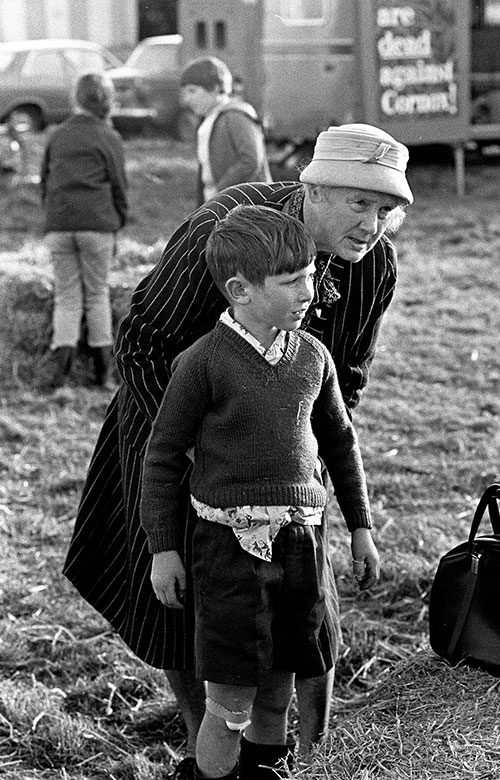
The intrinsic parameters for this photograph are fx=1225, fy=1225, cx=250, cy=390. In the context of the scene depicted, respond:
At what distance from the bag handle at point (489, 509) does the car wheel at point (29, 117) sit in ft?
53.0

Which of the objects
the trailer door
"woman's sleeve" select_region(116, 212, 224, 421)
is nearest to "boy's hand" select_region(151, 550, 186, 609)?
"woman's sleeve" select_region(116, 212, 224, 421)

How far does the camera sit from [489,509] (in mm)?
2990

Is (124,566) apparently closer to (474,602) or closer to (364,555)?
(364,555)

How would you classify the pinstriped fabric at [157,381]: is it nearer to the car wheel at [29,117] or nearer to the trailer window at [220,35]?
the trailer window at [220,35]

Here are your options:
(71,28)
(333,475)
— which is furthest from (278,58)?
(71,28)

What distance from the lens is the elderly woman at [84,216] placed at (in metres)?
6.89

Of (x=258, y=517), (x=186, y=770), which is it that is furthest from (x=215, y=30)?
(x=258, y=517)

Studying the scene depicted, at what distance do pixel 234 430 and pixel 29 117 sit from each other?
54.9 feet

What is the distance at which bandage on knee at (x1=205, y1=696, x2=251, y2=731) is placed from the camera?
271 cm

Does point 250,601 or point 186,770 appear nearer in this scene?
point 250,601

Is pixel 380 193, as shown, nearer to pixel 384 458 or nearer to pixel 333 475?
pixel 333 475

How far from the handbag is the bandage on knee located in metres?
0.56

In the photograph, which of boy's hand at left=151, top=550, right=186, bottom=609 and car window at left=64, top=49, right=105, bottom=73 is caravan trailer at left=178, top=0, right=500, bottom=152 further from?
boy's hand at left=151, top=550, right=186, bottom=609

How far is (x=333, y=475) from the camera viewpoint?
2885 millimetres
